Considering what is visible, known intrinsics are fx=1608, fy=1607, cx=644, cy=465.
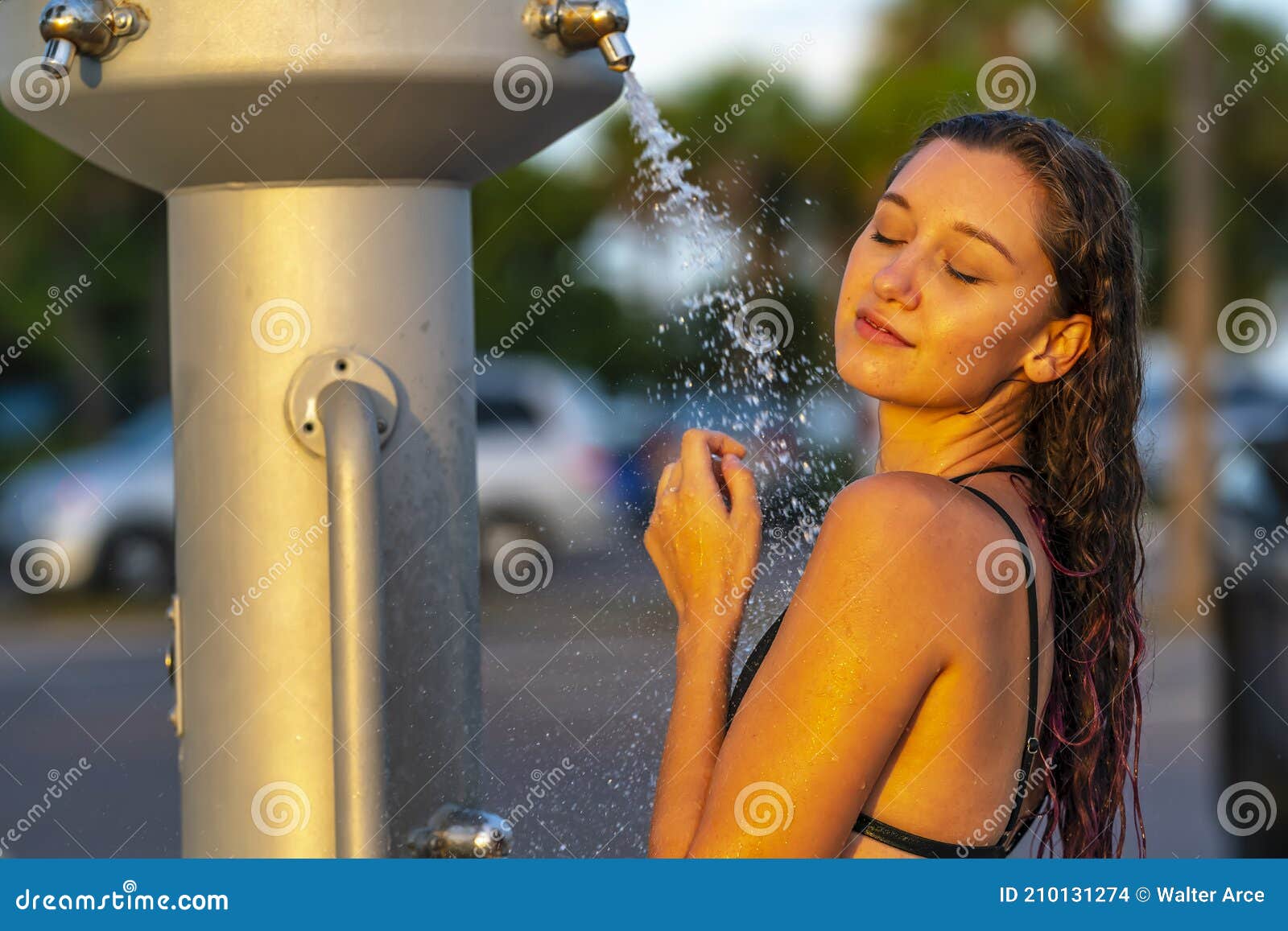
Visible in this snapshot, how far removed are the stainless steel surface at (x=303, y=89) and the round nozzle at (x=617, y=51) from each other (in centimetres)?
3

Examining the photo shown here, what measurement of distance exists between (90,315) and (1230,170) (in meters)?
15.7

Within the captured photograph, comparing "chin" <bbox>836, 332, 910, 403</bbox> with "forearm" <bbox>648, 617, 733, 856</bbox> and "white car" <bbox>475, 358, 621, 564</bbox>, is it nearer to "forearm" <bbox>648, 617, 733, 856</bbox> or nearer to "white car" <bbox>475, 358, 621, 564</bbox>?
"forearm" <bbox>648, 617, 733, 856</bbox>

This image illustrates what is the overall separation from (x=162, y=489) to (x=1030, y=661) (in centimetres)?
1317

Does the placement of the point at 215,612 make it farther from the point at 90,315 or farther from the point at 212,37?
the point at 90,315

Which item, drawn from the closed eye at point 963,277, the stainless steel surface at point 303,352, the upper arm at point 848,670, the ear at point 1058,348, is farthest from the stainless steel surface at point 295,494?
the ear at point 1058,348

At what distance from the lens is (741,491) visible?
76.1 inches

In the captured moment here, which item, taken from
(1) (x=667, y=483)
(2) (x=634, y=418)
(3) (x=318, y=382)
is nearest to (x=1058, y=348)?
(1) (x=667, y=483)

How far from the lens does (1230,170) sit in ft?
75.7

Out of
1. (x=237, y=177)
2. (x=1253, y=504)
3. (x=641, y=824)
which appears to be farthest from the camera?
(x=1253, y=504)

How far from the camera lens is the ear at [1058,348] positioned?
6.32ft

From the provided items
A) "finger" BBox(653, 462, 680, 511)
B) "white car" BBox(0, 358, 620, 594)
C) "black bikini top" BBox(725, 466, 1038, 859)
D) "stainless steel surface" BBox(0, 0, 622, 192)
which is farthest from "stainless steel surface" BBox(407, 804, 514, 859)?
"white car" BBox(0, 358, 620, 594)

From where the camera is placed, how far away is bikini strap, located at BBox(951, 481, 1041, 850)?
70.3 inches

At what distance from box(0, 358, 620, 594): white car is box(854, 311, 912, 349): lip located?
10.7m

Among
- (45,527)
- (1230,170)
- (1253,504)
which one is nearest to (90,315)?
(45,527)
